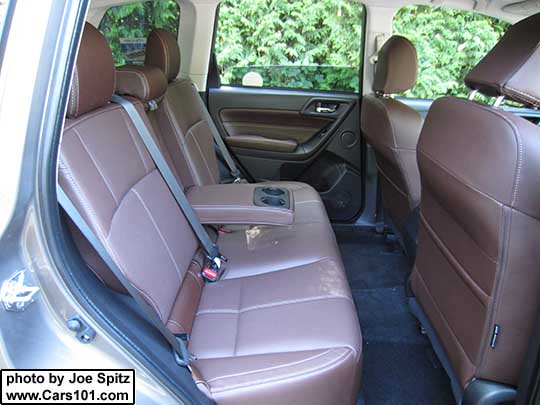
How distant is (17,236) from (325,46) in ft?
7.31

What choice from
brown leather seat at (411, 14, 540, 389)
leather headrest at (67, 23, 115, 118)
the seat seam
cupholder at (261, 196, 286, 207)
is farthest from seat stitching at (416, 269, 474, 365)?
leather headrest at (67, 23, 115, 118)

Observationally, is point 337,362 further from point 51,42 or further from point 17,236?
point 51,42

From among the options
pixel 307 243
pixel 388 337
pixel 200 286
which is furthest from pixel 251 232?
pixel 388 337

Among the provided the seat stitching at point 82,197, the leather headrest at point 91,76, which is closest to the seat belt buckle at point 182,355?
the seat stitching at point 82,197

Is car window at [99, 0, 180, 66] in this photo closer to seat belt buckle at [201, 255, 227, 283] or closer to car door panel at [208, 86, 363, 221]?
car door panel at [208, 86, 363, 221]

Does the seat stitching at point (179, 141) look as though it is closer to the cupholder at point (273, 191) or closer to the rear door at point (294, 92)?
the cupholder at point (273, 191)

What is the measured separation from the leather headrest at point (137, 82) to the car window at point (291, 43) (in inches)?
37.8

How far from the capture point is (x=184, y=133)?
2.19 m

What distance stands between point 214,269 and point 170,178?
1.08ft

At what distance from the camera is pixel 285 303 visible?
1402 millimetres

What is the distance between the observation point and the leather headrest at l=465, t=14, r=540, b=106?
45.6 inches

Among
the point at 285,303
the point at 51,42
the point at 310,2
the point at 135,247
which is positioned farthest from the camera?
the point at 310,2

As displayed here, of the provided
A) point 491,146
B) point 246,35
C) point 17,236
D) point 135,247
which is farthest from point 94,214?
point 246,35

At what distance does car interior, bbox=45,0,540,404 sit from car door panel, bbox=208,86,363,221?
38 centimetres
